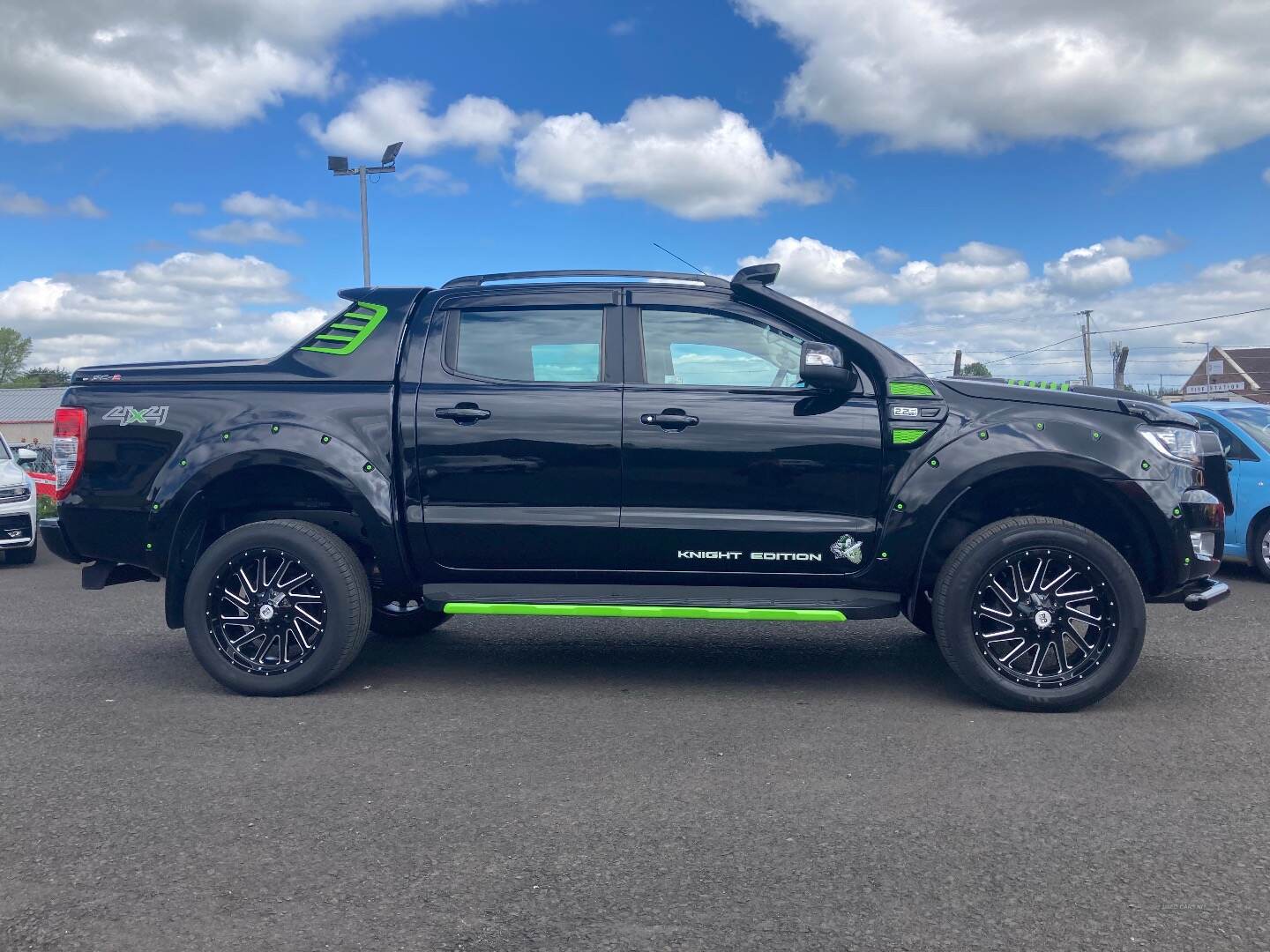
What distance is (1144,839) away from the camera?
3.39 metres

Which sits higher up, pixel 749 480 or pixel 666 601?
pixel 749 480

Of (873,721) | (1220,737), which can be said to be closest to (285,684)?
(873,721)

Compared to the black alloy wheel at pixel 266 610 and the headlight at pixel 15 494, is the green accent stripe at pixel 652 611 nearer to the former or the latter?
the black alloy wheel at pixel 266 610

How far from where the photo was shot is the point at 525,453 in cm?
513

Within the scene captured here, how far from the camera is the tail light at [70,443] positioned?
5352mm

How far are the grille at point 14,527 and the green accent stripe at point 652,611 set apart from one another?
8024 mm

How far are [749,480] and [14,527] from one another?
362 inches

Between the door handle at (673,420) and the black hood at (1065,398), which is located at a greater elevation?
the black hood at (1065,398)

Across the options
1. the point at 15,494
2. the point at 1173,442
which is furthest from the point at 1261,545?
the point at 15,494

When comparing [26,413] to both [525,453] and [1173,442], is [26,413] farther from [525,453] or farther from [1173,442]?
[1173,442]

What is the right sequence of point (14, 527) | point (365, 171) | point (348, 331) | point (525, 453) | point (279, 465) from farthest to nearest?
point (365, 171)
point (14, 527)
point (348, 331)
point (279, 465)
point (525, 453)

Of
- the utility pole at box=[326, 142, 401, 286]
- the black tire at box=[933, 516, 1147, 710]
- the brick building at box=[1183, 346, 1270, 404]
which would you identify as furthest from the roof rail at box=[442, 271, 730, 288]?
the brick building at box=[1183, 346, 1270, 404]

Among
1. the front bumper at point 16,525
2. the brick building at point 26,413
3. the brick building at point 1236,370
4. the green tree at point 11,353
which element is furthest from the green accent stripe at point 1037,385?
the green tree at point 11,353

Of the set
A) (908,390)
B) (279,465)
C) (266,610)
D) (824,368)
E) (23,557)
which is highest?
(824,368)
